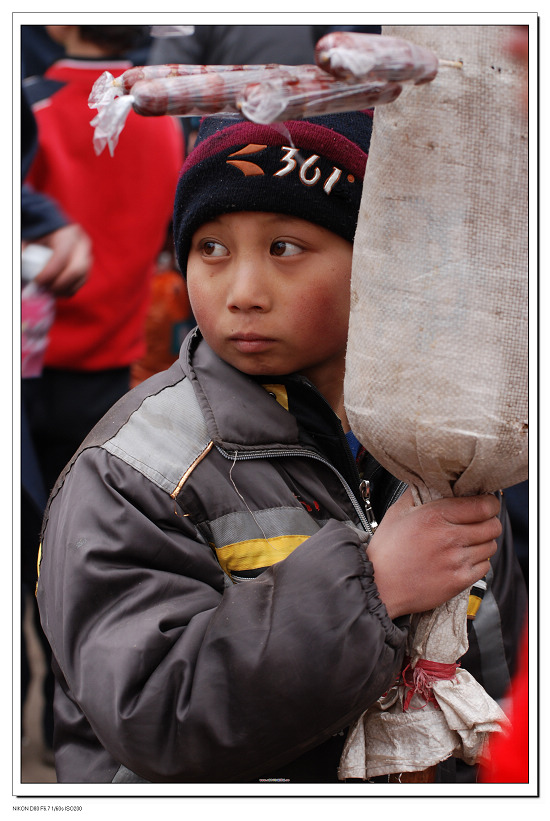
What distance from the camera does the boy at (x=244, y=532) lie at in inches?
42.7

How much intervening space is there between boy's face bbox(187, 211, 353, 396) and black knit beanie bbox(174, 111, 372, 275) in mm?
23

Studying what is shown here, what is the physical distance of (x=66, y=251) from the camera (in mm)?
2396

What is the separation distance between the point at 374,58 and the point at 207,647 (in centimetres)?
80

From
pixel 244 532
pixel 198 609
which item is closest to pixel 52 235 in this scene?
pixel 244 532

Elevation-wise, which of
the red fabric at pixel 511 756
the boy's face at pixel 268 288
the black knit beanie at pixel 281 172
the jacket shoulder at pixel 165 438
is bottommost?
the red fabric at pixel 511 756

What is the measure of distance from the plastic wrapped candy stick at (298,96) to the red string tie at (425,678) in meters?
0.83

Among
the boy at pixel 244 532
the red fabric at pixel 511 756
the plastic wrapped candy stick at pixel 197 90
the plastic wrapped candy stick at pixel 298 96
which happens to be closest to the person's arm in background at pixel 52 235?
the boy at pixel 244 532

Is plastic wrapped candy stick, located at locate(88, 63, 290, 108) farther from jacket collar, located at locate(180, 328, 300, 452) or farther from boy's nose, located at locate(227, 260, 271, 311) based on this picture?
jacket collar, located at locate(180, 328, 300, 452)

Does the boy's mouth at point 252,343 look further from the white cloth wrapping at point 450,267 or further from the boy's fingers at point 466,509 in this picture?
the boy's fingers at point 466,509

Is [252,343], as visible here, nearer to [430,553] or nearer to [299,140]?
[299,140]

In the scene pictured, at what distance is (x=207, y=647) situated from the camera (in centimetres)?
110

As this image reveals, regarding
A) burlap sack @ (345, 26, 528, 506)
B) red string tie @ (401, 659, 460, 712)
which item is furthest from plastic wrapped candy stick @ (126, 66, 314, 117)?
red string tie @ (401, 659, 460, 712)

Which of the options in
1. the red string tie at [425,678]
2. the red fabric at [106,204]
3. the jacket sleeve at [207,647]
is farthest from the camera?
the red fabric at [106,204]
